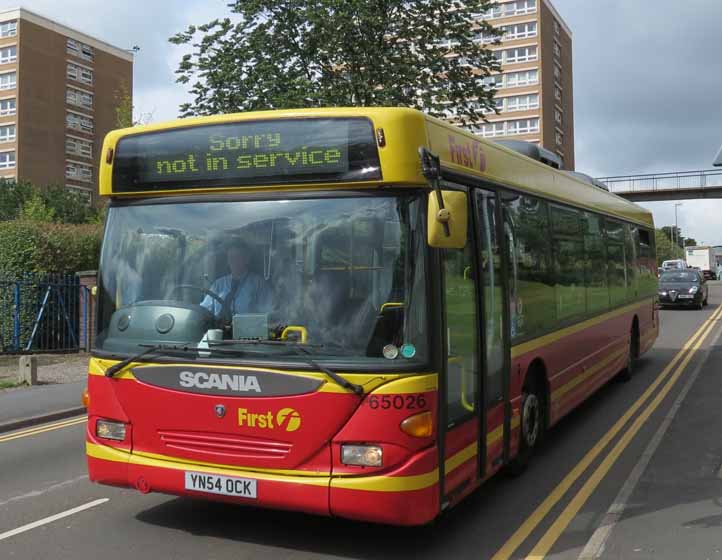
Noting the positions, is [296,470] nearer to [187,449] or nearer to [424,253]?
[187,449]

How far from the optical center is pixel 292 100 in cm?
1984

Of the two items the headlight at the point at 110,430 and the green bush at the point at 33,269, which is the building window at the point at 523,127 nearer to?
the green bush at the point at 33,269

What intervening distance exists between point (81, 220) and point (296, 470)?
178 ft

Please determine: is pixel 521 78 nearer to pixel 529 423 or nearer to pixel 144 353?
pixel 529 423

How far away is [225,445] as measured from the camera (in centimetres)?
468

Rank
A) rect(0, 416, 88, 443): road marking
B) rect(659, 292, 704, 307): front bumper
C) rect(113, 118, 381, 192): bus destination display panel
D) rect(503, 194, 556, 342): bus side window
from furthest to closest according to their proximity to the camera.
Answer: rect(659, 292, 704, 307): front bumper
rect(0, 416, 88, 443): road marking
rect(503, 194, 556, 342): bus side window
rect(113, 118, 381, 192): bus destination display panel

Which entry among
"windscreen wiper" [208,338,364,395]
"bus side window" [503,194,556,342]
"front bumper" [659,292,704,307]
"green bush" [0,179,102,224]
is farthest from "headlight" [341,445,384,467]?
"green bush" [0,179,102,224]

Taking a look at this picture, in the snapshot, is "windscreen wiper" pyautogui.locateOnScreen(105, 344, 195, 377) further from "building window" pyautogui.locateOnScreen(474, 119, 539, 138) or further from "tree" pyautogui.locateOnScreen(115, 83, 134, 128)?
"building window" pyautogui.locateOnScreen(474, 119, 539, 138)

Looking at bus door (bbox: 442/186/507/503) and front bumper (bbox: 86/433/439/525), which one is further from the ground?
bus door (bbox: 442/186/507/503)

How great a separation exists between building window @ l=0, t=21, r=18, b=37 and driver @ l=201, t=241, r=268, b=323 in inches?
3095

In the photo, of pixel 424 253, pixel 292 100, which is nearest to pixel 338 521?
pixel 424 253

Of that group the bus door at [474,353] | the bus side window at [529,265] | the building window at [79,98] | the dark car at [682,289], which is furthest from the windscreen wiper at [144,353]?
the building window at [79,98]

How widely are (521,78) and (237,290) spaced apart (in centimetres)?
8770

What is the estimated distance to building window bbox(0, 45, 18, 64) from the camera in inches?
2847
